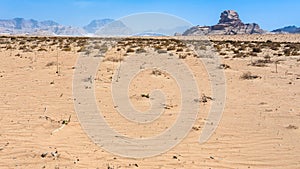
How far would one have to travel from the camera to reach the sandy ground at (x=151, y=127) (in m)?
5.16

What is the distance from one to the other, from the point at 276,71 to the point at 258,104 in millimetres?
6617

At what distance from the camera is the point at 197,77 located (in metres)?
13.2

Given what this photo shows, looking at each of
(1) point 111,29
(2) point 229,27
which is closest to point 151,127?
(1) point 111,29

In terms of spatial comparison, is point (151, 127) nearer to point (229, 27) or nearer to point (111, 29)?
point (111, 29)

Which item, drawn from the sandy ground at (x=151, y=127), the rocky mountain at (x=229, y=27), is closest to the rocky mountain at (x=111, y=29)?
the sandy ground at (x=151, y=127)

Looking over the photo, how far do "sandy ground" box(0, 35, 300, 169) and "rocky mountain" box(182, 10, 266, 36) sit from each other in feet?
424

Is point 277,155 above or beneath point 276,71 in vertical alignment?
beneath

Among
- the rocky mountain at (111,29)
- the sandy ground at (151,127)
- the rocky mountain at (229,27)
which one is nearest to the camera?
the sandy ground at (151,127)

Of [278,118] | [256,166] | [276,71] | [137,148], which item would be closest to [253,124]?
[278,118]

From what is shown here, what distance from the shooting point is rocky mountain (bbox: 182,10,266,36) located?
5761 inches

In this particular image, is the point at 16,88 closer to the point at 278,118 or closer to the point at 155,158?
the point at 155,158

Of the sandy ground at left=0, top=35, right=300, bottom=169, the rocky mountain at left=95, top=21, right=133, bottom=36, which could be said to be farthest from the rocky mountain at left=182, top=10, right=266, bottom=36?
the rocky mountain at left=95, top=21, right=133, bottom=36

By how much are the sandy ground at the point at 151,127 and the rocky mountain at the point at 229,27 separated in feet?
424

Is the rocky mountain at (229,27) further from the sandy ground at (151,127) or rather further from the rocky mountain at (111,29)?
the rocky mountain at (111,29)
